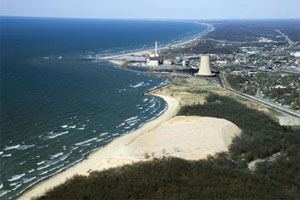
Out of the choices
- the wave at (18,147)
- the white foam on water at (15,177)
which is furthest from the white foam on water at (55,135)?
the white foam on water at (15,177)

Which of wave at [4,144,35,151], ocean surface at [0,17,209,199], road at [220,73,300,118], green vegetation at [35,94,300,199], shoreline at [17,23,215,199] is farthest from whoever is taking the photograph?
road at [220,73,300,118]

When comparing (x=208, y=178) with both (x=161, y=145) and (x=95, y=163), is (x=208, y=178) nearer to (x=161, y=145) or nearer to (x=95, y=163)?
(x=161, y=145)

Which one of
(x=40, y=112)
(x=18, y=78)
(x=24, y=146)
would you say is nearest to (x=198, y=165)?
(x=24, y=146)

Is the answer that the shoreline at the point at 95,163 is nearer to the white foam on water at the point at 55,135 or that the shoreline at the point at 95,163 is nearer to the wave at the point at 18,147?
the white foam on water at the point at 55,135

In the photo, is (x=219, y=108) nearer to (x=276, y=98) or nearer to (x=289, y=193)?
(x=276, y=98)

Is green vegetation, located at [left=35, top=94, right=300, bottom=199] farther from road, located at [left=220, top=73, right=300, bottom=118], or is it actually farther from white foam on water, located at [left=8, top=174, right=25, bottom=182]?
road, located at [left=220, top=73, right=300, bottom=118]

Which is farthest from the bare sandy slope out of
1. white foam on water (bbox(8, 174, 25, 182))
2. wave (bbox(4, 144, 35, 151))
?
wave (bbox(4, 144, 35, 151))
